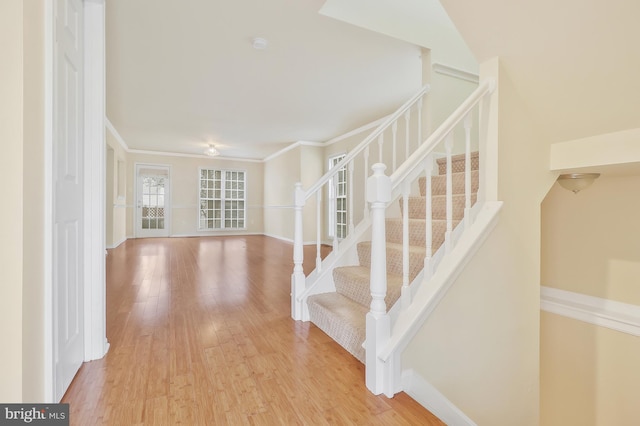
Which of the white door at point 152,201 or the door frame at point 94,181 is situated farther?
the white door at point 152,201

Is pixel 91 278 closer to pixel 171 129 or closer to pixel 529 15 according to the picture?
pixel 529 15

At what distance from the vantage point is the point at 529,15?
135 centimetres

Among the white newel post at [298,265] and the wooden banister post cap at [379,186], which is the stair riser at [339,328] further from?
the wooden banister post cap at [379,186]

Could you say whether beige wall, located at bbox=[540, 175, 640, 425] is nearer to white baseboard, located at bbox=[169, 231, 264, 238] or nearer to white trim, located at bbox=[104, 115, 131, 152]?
white trim, located at bbox=[104, 115, 131, 152]

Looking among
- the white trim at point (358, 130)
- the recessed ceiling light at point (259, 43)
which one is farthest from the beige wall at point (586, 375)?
the white trim at point (358, 130)

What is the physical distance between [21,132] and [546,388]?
338cm

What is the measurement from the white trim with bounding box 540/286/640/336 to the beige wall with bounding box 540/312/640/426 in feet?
0.14

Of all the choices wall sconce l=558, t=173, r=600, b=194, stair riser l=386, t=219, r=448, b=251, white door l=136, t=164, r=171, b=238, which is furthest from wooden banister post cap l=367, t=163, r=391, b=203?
A: white door l=136, t=164, r=171, b=238

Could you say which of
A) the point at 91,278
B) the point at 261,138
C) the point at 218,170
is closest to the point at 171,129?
the point at 261,138

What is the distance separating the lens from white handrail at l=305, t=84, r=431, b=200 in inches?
91.2

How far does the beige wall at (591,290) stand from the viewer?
1915mm

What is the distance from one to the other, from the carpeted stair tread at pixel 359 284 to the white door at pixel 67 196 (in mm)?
1579

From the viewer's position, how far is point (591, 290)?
6.81 ft

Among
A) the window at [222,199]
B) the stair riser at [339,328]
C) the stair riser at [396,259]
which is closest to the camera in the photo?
the stair riser at [339,328]
